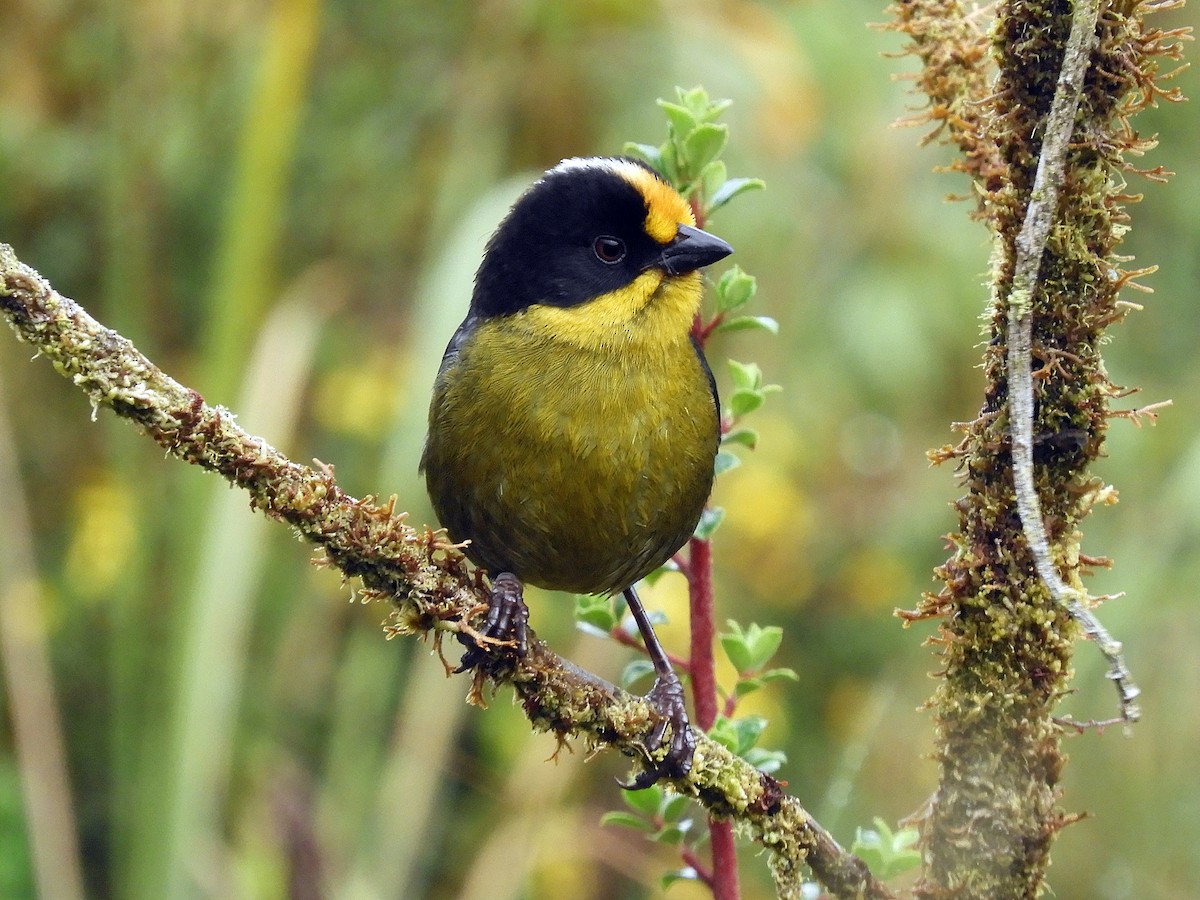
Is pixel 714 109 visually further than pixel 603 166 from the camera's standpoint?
No

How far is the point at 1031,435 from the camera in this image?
177cm

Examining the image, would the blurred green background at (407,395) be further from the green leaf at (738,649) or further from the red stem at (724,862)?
the red stem at (724,862)

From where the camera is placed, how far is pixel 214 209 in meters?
5.36

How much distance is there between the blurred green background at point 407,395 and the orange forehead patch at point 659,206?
1420mm

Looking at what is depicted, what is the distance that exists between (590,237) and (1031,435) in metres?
1.34

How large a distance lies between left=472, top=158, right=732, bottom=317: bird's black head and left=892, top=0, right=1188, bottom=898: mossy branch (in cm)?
101

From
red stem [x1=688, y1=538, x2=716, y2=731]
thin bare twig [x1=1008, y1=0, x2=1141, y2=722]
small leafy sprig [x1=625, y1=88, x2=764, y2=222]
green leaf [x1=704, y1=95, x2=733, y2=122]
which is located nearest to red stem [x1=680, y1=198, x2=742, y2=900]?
red stem [x1=688, y1=538, x2=716, y2=731]

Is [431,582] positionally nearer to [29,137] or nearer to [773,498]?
[773,498]

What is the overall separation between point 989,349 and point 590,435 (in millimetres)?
1023

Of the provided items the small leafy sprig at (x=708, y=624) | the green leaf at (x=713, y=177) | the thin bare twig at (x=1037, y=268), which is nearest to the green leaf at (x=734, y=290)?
the small leafy sprig at (x=708, y=624)

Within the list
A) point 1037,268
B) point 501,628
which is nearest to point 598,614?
point 501,628

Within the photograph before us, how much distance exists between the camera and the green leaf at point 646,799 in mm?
2156

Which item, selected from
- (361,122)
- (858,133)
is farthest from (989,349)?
(361,122)

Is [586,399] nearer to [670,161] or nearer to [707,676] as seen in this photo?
[670,161]
